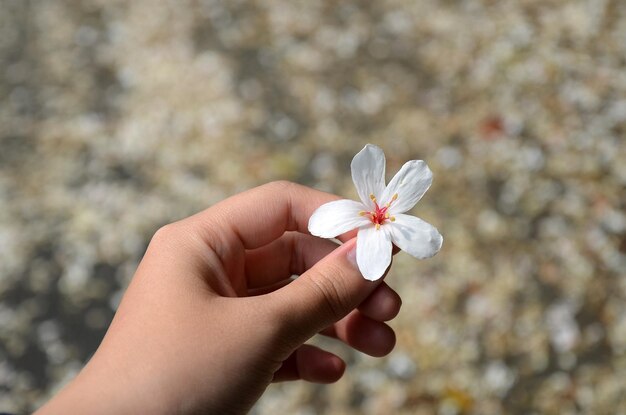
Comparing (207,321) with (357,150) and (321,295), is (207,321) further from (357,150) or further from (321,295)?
(357,150)

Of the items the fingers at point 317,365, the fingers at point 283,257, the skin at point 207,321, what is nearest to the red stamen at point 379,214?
the skin at point 207,321

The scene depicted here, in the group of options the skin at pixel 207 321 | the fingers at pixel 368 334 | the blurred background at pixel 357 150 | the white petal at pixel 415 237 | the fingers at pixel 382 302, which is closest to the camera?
the skin at pixel 207 321

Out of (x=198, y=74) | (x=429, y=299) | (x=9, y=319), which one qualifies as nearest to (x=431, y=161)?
(x=429, y=299)

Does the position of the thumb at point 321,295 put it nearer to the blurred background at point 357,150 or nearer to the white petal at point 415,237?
the white petal at point 415,237

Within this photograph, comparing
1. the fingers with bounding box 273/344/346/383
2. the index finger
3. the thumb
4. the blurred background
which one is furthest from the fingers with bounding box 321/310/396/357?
the blurred background

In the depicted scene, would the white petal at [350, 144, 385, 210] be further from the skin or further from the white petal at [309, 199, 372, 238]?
the skin
